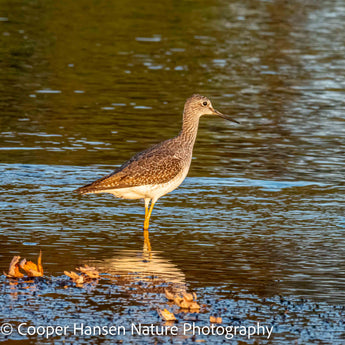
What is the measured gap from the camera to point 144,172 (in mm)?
12375

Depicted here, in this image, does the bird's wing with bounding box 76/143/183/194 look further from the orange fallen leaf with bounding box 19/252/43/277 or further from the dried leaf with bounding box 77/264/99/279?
the orange fallen leaf with bounding box 19/252/43/277

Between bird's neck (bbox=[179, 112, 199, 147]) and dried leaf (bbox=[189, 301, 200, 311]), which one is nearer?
dried leaf (bbox=[189, 301, 200, 311])

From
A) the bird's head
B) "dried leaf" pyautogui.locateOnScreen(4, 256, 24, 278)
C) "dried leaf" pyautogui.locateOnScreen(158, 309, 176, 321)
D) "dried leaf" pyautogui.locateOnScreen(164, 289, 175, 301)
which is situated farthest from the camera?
the bird's head

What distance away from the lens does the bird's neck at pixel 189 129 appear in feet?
43.8

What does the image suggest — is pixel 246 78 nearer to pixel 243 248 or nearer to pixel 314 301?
pixel 243 248

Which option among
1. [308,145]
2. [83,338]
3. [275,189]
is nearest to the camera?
[83,338]

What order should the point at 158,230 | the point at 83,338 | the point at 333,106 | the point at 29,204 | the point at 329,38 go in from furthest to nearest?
the point at 329,38 → the point at 333,106 → the point at 29,204 → the point at 158,230 → the point at 83,338

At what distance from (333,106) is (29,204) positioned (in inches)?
422

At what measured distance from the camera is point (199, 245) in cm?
1162

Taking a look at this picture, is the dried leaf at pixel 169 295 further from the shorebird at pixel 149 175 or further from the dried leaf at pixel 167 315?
the shorebird at pixel 149 175

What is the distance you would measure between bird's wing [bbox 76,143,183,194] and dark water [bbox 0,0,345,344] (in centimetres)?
64

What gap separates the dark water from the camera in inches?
420

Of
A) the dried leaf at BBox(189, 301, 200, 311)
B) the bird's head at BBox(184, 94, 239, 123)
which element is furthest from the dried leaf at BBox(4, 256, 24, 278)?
the bird's head at BBox(184, 94, 239, 123)

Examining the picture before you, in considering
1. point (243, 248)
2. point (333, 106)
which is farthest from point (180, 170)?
point (333, 106)
